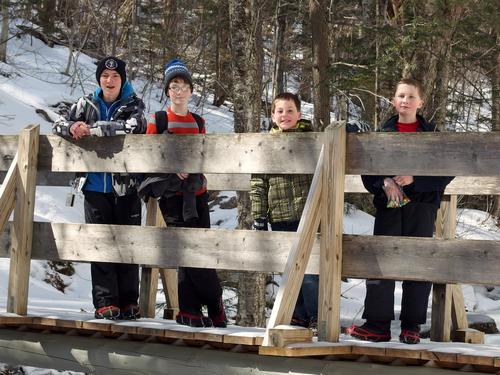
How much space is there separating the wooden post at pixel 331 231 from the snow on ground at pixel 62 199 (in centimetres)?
512

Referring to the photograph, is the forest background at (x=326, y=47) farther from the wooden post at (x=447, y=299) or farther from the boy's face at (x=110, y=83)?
the boy's face at (x=110, y=83)

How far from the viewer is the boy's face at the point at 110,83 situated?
6227 millimetres

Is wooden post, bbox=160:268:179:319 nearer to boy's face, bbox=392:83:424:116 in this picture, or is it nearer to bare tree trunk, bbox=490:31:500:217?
boy's face, bbox=392:83:424:116

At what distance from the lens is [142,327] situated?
5.52m

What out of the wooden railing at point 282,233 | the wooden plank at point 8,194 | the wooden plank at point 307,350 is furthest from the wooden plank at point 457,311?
the wooden plank at point 8,194

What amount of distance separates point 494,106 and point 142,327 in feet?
54.5

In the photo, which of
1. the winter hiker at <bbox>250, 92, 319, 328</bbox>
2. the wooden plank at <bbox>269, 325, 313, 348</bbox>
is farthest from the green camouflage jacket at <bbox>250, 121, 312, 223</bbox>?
the wooden plank at <bbox>269, 325, 313, 348</bbox>

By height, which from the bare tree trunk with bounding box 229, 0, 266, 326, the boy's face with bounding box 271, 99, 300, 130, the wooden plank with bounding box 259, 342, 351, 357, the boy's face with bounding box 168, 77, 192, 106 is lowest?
the wooden plank with bounding box 259, 342, 351, 357

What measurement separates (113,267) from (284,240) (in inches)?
54.4

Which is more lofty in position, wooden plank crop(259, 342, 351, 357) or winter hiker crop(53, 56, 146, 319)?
winter hiker crop(53, 56, 146, 319)

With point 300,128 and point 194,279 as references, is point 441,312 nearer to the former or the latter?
point 300,128

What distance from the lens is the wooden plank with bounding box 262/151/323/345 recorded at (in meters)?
4.96

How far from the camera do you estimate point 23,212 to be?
6297mm

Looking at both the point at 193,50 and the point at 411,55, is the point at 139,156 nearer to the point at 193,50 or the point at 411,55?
the point at 411,55
